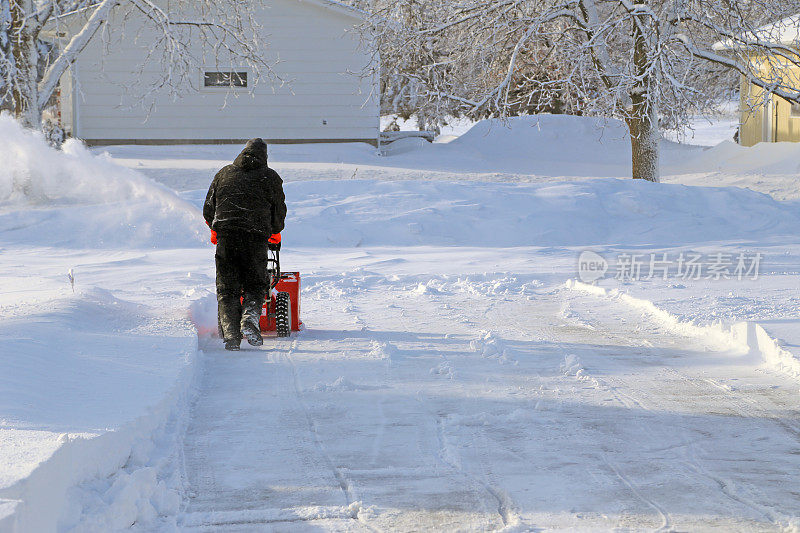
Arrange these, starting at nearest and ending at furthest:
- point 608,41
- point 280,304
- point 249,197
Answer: point 249,197, point 280,304, point 608,41

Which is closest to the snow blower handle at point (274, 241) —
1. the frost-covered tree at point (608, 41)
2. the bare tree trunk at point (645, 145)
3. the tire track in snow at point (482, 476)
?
the tire track in snow at point (482, 476)

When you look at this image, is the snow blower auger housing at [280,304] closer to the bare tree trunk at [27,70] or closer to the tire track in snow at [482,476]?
the tire track in snow at [482,476]

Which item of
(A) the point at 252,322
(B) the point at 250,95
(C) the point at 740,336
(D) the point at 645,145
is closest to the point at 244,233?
(A) the point at 252,322

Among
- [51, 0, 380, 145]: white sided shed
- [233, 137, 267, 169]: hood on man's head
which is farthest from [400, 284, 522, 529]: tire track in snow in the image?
[51, 0, 380, 145]: white sided shed

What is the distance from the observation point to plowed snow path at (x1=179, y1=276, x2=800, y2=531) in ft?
13.1

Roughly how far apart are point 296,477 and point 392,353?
2836 mm

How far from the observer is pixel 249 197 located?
7.56 m

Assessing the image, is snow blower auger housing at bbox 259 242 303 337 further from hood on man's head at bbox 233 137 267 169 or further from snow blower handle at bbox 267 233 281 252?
hood on man's head at bbox 233 137 267 169

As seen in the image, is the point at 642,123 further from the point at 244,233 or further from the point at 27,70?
the point at 244,233

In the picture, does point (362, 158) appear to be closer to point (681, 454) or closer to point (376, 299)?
point (376, 299)

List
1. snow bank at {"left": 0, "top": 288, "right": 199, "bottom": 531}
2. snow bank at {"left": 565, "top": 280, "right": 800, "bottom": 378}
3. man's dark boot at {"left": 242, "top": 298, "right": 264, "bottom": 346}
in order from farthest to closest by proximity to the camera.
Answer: man's dark boot at {"left": 242, "top": 298, "right": 264, "bottom": 346}, snow bank at {"left": 565, "top": 280, "right": 800, "bottom": 378}, snow bank at {"left": 0, "top": 288, "right": 199, "bottom": 531}

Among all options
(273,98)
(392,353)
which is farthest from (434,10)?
(392,353)

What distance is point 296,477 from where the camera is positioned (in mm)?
4449

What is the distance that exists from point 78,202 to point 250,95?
430 inches
